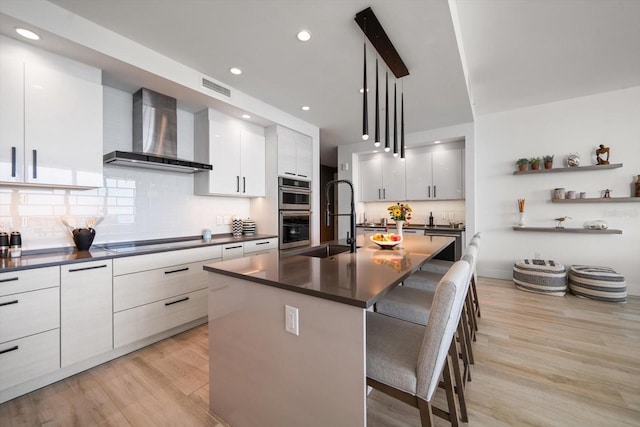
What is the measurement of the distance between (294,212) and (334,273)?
2622mm

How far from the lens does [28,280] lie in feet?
5.47

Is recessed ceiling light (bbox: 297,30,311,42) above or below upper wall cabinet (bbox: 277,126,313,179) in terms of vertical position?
above

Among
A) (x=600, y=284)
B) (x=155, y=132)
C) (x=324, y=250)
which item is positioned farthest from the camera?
(x=600, y=284)

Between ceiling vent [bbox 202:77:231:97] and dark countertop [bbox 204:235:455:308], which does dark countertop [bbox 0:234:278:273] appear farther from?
ceiling vent [bbox 202:77:231:97]

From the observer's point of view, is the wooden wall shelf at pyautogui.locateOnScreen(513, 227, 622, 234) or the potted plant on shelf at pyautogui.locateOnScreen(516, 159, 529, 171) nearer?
the wooden wall shelf at pyautogui.locateOnScreen(513, 227, 622, 234)

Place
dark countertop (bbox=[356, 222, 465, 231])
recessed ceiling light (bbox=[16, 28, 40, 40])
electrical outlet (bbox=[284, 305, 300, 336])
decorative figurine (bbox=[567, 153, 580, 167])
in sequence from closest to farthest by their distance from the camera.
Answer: electrical outlet (bbox=[284, 305, 300, 336]) → recessed ceiling light (bbox=[16, 28, 40, 40]) → decorative figurine (bbox=[567, 153, 580, 167]) → dark countertop (bbox=[356, 222, 465, 231])

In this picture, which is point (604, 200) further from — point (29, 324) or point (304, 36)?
point (29, 324)

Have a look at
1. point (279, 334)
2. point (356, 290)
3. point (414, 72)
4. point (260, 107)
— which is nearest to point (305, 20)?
point (414, 72)

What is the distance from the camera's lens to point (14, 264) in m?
1.65

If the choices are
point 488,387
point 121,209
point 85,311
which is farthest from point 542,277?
point 121,209

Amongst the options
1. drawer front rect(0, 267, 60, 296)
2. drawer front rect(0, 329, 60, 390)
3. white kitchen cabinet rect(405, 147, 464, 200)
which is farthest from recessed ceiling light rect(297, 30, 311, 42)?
white kitchen cabinet rect(405, 147, 464, 200)

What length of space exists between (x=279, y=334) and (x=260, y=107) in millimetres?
2926

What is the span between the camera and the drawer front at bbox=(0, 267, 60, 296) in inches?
62.6

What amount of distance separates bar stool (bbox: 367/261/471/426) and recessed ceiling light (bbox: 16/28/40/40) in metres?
2.94
